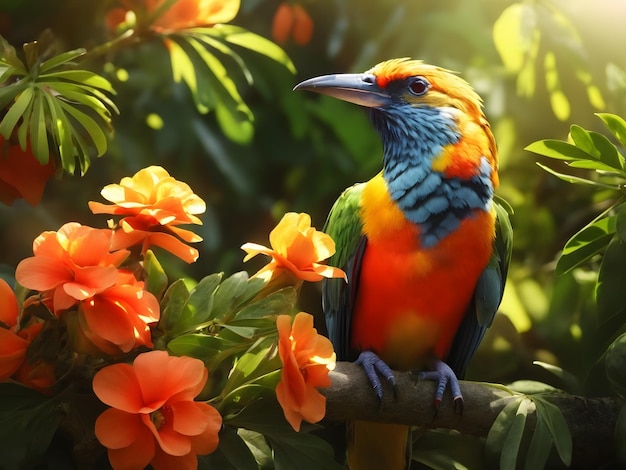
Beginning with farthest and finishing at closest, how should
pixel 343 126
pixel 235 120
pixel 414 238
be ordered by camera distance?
pixel 343 126
pixel 235 120
pixel 414 238

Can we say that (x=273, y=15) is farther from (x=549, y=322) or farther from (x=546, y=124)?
(x=549, y=322)

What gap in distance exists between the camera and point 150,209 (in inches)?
76.5

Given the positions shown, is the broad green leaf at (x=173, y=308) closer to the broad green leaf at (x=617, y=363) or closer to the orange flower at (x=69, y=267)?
the orange flower at (x=69, y=267)

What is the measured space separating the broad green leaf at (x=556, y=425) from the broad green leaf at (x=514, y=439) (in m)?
0.04

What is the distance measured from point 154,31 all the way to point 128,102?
0.84 m

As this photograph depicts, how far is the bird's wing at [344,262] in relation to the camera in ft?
8.88

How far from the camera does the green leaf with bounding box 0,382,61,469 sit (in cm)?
179

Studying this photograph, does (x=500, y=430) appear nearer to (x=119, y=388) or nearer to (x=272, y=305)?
(x=272, y=305)

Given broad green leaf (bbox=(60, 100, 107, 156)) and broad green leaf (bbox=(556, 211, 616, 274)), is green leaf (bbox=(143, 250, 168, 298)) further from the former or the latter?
broad green leaf (bbox=(556, 211, 616, 274))

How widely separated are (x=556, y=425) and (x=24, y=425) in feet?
3.86

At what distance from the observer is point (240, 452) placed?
76.6 inches

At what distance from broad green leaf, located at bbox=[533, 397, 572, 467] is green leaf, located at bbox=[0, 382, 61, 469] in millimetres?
1091

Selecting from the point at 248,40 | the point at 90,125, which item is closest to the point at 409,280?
the point at 248,40

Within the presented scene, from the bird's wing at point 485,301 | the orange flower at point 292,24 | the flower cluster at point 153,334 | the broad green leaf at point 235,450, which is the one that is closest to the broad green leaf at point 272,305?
the flower cluster at point 153,334
